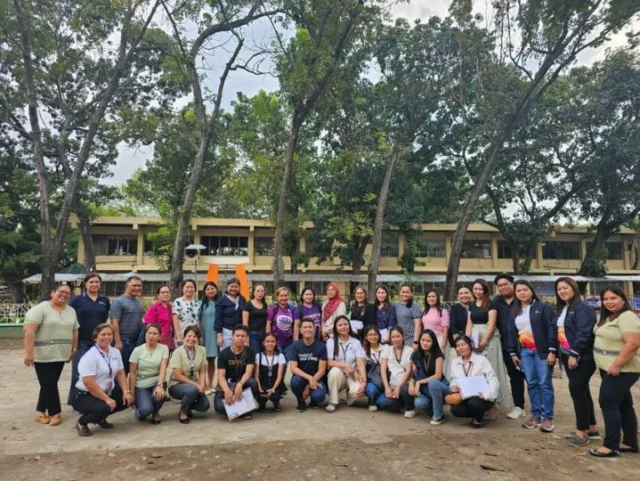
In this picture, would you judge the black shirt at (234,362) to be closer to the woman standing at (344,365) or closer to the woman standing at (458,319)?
the woman standing at (344,365)

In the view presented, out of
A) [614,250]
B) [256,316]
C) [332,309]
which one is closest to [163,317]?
[256,316]

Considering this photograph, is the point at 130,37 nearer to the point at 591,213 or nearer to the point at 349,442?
the point at 349,442

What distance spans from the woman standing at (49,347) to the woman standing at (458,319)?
4.16m

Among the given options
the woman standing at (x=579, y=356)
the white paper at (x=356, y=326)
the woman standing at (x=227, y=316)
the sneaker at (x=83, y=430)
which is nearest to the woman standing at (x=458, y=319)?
the white paper at (x=356, y=326)

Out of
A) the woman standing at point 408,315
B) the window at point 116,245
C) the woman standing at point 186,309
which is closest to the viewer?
the woman standing at point 186,309

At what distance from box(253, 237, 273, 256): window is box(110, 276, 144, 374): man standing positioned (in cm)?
1827

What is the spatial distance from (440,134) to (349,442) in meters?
15.8

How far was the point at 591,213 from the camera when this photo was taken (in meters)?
19.7

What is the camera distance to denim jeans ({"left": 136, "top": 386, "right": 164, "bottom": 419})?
419 cm

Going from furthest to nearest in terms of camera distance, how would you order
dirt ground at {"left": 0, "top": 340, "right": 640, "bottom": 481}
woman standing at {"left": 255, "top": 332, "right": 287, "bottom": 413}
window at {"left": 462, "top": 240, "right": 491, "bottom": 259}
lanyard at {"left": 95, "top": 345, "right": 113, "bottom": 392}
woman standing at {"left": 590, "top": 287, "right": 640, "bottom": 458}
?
window at {"left": 462, "top": 240, "right": 491, "bottom": 259} < woman standing at {"left": 255, "top": 332, "right": 287, "bottom": 413} < lanyard at {"left": 95, "top": 345, "right": 113, "bottom": 392} < woman standing at {"left": 590, "top": 287, "right": 640, "bottom": 458} < dirt ground at {"left": 0, "top": 340, "right": 640, "bottom": 481}

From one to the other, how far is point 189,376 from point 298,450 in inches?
61.8

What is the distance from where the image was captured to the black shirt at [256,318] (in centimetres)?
520

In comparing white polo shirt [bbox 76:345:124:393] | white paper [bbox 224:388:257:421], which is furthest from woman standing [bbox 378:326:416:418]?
white polo shirt [bbox 76:345:124:393]

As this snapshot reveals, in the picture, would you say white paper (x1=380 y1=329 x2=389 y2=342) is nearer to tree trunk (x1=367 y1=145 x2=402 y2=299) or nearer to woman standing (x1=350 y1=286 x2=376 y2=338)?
woman standing (x1=350 y1=286 x2=376 y2=338)
